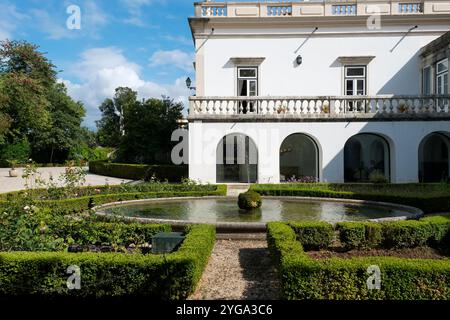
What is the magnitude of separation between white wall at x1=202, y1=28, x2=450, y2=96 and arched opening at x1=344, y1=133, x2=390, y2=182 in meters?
3.27

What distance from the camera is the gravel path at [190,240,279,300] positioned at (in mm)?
5133

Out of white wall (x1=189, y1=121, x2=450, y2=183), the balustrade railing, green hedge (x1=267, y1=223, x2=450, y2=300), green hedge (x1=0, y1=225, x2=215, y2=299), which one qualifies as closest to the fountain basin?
green hedge (x1=0, y1=225, x2=215, y2=299)

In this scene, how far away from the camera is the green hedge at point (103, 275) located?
16.0 feet

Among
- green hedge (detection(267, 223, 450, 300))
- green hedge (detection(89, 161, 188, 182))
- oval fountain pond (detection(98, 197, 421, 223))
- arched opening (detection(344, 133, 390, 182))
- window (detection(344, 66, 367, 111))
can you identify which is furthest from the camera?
green hedge (detection(89, 161, 188, 182))

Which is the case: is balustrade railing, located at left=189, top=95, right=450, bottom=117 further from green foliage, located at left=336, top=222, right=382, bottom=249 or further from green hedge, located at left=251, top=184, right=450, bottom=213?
green foliage, located at left=336, top=222, right=382, bottom=249

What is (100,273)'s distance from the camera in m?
4.92

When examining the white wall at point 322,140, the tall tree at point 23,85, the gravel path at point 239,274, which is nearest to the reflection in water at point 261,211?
the gravel path at point 239,274

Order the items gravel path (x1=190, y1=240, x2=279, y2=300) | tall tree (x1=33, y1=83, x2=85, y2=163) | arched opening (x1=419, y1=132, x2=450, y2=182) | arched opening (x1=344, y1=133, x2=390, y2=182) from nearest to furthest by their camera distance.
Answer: gravel path (x1=190, y1=240, x2=279, y2=300), arched opening (x1=419, y1=132, x2=450, y2=182), arched opening (x1=344, y1=133, x2=390, y2=182), tall tree (x1=33, y1=83, x2=85, y2=163)

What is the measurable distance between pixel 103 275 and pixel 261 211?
19.4 ft

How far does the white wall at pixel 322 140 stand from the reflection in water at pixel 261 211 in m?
5.44

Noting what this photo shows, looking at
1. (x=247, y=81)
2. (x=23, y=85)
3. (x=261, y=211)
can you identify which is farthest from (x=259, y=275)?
(x=23, y=85)

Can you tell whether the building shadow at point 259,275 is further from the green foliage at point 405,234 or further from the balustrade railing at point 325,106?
the balustrade railing at point 325,106

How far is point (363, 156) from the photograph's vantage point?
23078mm

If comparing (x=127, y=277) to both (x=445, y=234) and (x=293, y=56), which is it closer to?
(x=445, y=234)
